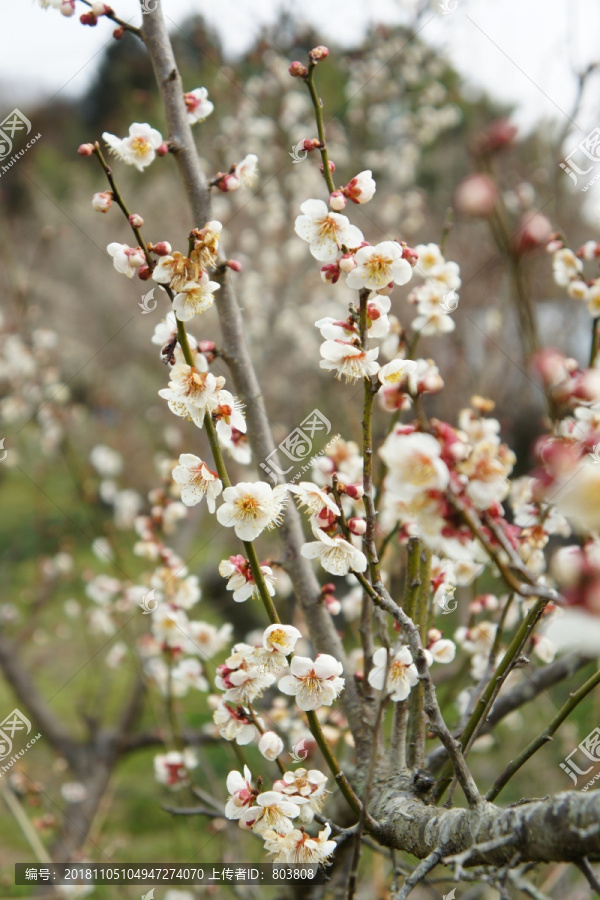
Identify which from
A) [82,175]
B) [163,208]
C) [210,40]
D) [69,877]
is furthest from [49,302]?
[69,877]

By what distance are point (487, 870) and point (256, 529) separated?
563 mm

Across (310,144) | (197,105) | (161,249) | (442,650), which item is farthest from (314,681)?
(197,105)

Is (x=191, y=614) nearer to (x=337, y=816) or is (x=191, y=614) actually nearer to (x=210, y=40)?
(x=337, y=816)

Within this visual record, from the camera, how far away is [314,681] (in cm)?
113

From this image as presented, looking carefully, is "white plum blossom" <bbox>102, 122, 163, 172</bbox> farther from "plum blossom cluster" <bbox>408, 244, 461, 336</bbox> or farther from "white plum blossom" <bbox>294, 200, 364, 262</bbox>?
"plum blossom cluster" <bbox>408, 244, 461, 336</bbox>

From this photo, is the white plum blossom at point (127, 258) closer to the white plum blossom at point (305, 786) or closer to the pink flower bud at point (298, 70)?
the pink flower bud at point (298, 70)

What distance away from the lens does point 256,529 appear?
1093mm

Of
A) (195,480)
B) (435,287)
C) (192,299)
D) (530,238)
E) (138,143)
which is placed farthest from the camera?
(435,287)

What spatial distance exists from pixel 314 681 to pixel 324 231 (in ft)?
2.48

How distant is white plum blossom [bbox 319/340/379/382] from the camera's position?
107cm

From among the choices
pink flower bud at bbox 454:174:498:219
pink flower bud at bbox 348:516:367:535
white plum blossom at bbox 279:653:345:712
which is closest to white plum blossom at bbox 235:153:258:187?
pink flower bud at bbox 348:516:367:535

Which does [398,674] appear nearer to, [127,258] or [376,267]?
[376,267]

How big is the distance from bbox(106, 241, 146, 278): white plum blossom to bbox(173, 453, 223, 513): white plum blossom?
0.33 metres

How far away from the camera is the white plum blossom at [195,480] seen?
1.13 meters
